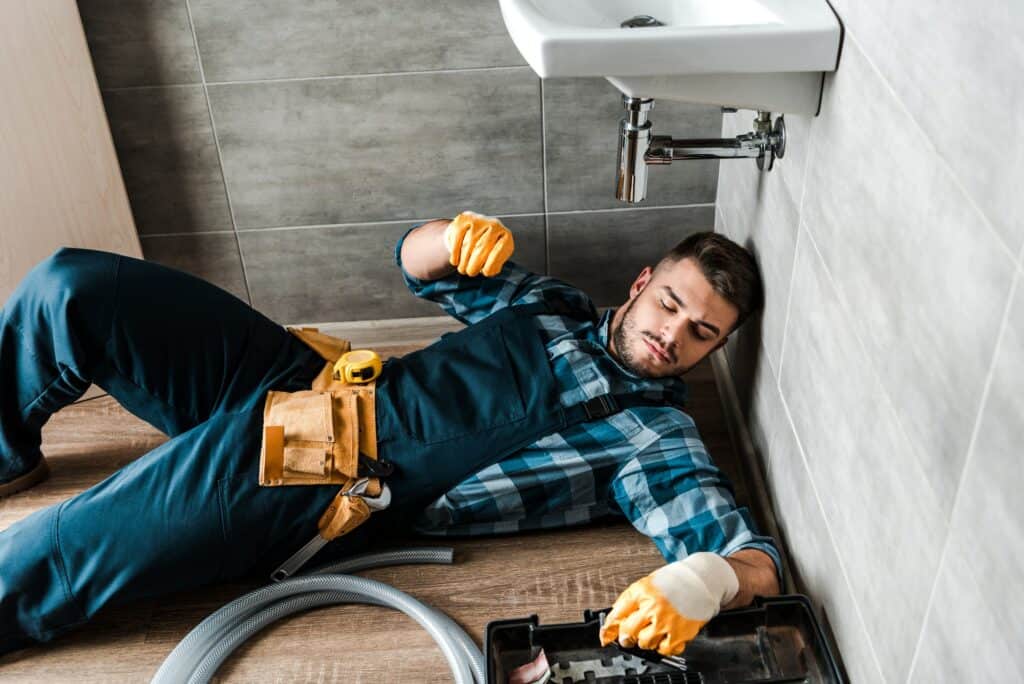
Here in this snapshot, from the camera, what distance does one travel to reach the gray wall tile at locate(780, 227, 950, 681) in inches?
40.6

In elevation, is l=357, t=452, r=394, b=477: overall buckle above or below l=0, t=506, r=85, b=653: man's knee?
above

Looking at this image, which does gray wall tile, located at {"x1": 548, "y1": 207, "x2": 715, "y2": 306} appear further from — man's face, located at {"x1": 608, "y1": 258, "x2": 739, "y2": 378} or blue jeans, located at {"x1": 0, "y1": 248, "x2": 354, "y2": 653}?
blue jeans, located at {"x1": 0, "y1": 248, "x2": 354, "y2": 653}

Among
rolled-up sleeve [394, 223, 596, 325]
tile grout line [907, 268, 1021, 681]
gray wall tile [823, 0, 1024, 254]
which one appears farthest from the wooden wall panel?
tile grout line [907, 268, 1021, 681]

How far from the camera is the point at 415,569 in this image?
1.67m

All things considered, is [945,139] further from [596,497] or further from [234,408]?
[234,408]

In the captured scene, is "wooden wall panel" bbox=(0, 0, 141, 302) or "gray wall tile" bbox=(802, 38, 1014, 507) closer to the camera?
"gray wall tile" bbox=(802, 38, 1014, 507)

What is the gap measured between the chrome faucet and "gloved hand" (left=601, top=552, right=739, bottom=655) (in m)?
0.61

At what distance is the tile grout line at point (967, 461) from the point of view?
2.62 ft

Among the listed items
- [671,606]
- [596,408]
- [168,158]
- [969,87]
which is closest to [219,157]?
[168,158]

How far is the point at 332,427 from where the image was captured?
1565mm

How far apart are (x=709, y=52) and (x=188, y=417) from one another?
1033 mm

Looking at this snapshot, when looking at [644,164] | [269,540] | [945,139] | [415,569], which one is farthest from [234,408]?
[945,139]

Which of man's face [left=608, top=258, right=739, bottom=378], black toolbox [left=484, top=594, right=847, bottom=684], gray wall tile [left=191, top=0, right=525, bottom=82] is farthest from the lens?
gray wall tile [left=191, top=0, right=525, bottom=82]

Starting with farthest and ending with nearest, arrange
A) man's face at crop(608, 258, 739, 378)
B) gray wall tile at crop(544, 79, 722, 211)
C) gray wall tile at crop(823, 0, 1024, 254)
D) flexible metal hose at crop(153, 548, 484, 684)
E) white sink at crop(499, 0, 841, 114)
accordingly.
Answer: gray wall tile at crop(544, 79, 722, 211) → man's face at crop(608, 258, 739, 378) → flexible metal hose at crop(153, 548, 484, 684) → white sink at crop(499, 0, 841, 114) → gray wall tile at crop(823, 0, 1024, 254)
